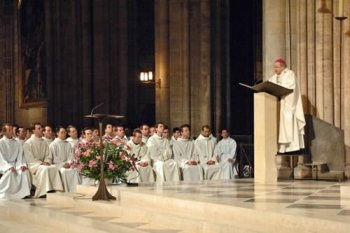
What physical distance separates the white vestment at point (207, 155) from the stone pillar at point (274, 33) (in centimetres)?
255

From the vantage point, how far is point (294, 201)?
8.61 m

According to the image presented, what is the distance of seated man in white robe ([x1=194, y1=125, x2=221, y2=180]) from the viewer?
15656 mm

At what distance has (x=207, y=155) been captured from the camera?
16016 mm

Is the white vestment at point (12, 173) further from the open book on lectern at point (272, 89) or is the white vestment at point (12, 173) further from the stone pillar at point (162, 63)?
the stone pillar at point (162, 63)

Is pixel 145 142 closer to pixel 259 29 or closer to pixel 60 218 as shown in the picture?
pixel 60 218

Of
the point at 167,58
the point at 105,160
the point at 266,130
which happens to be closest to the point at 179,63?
the point at 167,58

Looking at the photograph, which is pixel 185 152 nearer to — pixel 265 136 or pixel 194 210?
pixel 265 136

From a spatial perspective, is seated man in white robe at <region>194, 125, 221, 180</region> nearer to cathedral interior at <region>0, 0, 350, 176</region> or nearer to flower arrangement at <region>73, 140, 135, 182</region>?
cathedral interior at <region>0, 0, 350, 176</region>

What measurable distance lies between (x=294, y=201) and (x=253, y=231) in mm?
1657

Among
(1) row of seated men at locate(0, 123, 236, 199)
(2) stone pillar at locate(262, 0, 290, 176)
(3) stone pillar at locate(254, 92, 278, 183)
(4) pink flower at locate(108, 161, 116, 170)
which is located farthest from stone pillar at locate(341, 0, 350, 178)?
(4) pink flower at locate(108, 161, 116, 170)

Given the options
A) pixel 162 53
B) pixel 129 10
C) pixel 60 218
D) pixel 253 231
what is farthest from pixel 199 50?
pixel 253 231

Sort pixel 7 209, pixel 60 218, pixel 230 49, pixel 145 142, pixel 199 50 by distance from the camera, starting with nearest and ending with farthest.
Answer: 1. pixel 60 218
2. pixel 7 209
3. pixel 145 142
4. pixel 199 50
5. pixel 230 49

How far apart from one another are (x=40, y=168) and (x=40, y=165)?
0.18 meters

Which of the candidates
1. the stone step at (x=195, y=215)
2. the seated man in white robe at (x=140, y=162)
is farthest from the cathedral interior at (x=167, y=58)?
the stone step at (x=195, y=215)
